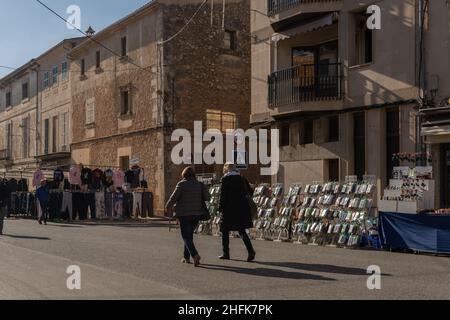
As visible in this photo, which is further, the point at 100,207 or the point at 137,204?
the point at 137,204

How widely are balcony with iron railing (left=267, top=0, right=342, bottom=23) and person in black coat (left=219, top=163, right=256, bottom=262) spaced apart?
390 inches

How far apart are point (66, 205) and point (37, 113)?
2099cm

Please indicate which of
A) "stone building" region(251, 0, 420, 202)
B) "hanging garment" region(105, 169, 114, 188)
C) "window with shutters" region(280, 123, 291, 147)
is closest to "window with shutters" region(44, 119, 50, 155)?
"hanging garment" region(105, 169, 114, 188)

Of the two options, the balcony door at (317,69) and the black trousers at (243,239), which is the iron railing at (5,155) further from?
the black trousers at (243,239)

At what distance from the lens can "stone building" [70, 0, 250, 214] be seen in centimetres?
2823

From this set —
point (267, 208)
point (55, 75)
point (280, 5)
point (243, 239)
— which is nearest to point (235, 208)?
point (243, 239)

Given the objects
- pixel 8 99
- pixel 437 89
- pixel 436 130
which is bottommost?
pixel 436 130

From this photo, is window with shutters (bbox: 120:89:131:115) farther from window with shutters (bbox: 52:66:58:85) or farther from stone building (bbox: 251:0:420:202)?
window with shutters (bbox: 52:66:58:85)

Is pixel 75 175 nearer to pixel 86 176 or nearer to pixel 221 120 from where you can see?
pixel 86 176

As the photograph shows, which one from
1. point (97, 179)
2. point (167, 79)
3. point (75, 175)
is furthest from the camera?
point (167, 79)

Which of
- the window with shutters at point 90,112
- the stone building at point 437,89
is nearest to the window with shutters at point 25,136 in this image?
the window with shutters at point 90,112

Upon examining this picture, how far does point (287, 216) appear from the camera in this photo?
16703mm
